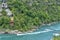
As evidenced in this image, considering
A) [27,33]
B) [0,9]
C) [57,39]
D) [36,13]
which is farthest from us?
[36,13]

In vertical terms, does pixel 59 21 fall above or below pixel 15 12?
below

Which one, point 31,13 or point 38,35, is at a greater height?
point 31,13

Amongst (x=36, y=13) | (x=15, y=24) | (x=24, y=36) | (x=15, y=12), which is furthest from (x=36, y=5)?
(x=24, y=36)

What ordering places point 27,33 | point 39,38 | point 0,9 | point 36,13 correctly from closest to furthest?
point 39,38 → point 27,33 → point 0,9 → point 36,13

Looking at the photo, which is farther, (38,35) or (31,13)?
(31,13)

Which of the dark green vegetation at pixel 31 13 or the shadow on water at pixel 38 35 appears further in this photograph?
the dark green vegetation at pixel 31 13

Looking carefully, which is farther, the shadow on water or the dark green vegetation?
the dark green vegetation

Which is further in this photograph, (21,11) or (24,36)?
(21,11)

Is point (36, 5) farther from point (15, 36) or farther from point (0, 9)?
point (15, 36)
